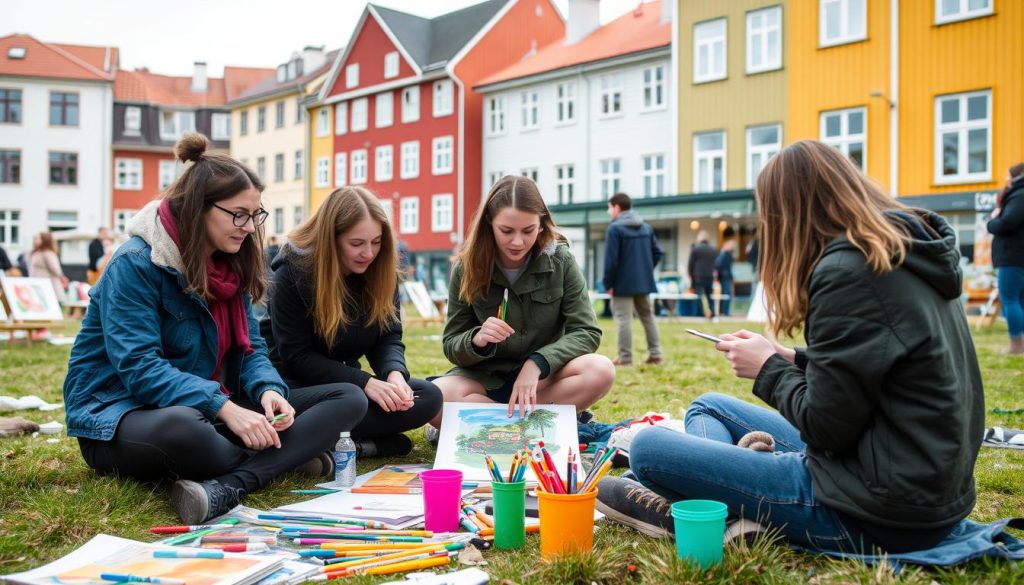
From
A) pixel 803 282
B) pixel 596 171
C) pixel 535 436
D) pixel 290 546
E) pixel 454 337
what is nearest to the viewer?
pixel 803 282

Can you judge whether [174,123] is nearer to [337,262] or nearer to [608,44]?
[608,44]

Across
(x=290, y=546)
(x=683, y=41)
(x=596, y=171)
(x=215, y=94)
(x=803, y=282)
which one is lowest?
(x=290, y=546)

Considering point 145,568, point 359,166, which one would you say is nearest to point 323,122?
point 359,166

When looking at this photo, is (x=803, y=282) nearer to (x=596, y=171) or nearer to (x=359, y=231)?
(x=359, y=231)

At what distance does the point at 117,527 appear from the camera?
2.96 m

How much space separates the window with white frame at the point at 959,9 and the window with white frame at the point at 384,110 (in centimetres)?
2089

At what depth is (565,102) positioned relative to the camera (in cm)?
2823

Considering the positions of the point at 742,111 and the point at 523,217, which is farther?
the point at 742,111

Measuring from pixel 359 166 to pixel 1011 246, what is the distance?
30.6 m

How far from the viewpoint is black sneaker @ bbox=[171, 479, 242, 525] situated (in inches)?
118

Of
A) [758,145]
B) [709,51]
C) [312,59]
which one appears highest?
[312,59]

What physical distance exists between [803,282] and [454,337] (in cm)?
221

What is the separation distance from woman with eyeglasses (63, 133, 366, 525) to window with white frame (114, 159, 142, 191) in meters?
44.0

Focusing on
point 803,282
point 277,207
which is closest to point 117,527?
point 803,282
